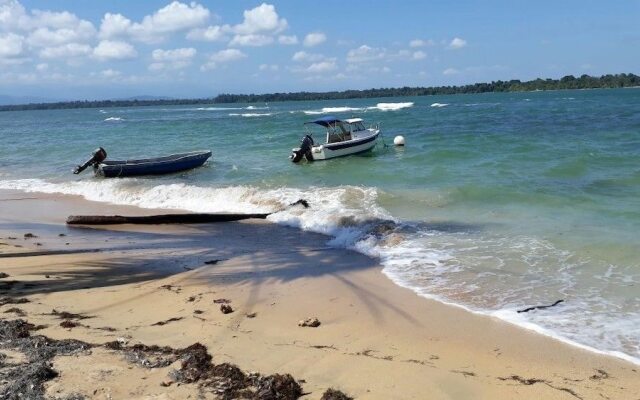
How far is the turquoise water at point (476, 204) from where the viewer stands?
25.8ft

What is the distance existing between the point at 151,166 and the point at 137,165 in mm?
621

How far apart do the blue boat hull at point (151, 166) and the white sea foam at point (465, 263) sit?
21.0ft

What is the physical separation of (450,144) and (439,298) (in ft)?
69.4

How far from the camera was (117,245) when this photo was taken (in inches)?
447

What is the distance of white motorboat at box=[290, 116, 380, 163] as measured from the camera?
2524 cm

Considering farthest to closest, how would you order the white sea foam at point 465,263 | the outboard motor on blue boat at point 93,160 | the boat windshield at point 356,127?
the boat windshield at point 356,127 → the outboard motor on blue boat at point 93,160 → the white sea foam at point 465,263

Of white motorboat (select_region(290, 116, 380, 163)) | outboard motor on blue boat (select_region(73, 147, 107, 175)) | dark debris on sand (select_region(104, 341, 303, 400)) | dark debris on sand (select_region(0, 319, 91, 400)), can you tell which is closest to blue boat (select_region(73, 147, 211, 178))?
outboard motor on blue boat (select_region(73, 147, 107, 175))

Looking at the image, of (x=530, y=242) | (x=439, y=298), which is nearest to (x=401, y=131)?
(x=530, y=242)

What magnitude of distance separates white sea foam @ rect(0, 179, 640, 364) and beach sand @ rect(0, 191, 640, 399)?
0.37 metres

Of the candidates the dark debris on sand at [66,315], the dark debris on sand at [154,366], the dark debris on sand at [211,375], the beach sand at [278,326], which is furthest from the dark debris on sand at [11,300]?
the dark debris on sand at [211,375]

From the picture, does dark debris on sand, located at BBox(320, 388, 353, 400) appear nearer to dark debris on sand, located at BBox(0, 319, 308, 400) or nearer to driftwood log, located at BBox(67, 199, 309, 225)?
dark debris on sand, located at BBox(0, 319, 308, 400)

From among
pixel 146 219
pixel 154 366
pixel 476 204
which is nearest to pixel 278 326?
pixel 154 366

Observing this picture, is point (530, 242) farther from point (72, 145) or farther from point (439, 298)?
point (72, 145)

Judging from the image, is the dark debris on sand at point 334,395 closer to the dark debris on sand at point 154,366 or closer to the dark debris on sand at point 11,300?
the dark debris on sand at point 154,366
